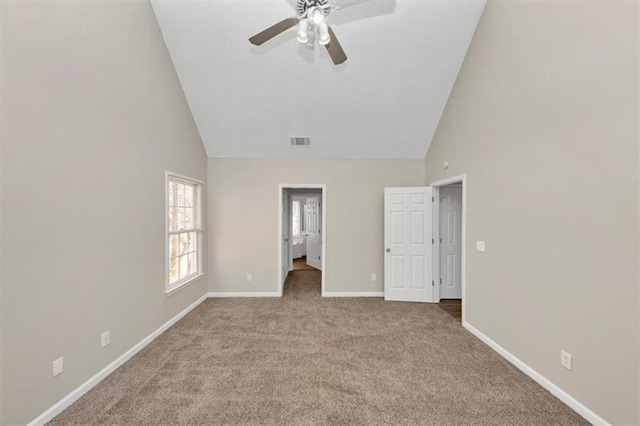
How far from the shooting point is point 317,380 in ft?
7.82

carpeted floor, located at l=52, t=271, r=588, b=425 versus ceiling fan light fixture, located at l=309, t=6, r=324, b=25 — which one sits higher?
ceiling fan light fixture, located at l=309, t=6, r=324, b=25

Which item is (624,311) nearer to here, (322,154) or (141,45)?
(322,154)

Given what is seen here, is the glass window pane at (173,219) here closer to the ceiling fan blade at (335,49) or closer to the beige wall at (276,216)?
the beige wall at (276,216)

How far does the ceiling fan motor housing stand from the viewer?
1.92 metres

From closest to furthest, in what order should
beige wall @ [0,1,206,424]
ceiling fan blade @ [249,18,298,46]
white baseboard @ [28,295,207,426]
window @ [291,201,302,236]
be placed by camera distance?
beige wall @ [0,1,206,424] → white baseboard @ [28,295,207,426] → ceiling fan blade @ [249,18,298,46] → window @ [291,201,302,236]

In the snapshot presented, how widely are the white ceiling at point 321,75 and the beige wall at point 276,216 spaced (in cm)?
23

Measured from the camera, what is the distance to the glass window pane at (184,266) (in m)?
4.09

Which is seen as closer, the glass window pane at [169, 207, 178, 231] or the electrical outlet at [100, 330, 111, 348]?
the electrical outlet at [100, 330, 111, 348]

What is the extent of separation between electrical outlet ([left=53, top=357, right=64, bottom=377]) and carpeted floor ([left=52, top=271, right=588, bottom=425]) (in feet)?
1.00

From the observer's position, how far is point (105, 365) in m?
2.42

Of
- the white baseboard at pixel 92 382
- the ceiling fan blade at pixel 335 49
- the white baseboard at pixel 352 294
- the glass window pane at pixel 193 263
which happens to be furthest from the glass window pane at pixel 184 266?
the ceiling fan blade at pixel 335 49

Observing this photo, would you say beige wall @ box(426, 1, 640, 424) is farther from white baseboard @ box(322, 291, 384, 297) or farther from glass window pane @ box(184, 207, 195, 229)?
glass window pane @ box(184, 207, 195, 229)

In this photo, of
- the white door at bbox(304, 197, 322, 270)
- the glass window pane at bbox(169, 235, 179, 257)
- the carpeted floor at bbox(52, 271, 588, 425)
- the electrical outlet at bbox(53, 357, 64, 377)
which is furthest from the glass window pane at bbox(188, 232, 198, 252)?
the white door at bbox(304, 197, 322, 270)

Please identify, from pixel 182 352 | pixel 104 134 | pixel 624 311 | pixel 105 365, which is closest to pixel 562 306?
pixel 624 311
